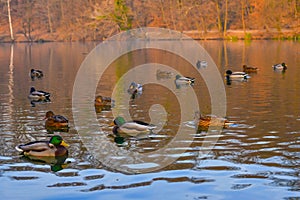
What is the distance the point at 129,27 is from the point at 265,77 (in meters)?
55.1

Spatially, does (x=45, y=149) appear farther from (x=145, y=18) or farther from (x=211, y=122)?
(x=145, y=18)

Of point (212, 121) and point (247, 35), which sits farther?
point (247, 35)

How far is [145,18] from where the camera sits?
88.8 meters

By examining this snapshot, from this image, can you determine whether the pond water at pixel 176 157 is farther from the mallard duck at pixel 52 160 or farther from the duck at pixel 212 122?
the duck at pixel 212 122

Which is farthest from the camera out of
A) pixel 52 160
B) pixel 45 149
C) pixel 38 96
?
pixel 38 96

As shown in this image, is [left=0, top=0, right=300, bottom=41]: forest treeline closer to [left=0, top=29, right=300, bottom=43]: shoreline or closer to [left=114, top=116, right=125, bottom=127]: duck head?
[left=0, top=29, right=300, bottom=43]: shoreline

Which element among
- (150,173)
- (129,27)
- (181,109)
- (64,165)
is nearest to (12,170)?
(64,165)

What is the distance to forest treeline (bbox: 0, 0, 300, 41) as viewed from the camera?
76.2 metres

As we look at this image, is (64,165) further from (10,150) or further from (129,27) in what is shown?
(129,27)

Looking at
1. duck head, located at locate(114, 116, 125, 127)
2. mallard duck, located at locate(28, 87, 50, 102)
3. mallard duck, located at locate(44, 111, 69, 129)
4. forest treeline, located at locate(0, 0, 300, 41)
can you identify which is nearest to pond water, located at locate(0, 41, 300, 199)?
mallard duck, located at locate(44, 111, 69, 129)

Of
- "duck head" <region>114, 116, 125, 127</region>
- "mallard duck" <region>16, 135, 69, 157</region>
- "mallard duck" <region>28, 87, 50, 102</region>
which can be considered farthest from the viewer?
"mallard duck" <region>28, 87, 50, 102</region>

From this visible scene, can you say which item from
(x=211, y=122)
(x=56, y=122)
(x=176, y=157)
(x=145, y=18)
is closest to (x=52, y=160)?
(x=176, y=157)

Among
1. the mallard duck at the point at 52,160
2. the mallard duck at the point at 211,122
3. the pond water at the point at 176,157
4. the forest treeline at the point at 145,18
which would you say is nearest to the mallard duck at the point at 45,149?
the mallard duck at the point at 52,160

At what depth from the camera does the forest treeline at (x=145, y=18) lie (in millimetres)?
76188
